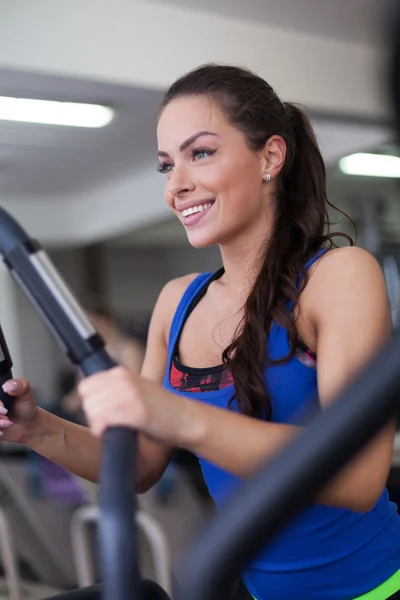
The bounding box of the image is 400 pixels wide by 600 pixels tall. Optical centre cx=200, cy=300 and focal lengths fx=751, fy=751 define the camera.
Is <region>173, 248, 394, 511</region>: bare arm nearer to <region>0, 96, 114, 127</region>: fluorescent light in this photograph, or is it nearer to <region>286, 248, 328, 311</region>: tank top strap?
<region>286, 248, 328, 311</region>: tank top strap

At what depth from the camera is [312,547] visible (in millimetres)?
881

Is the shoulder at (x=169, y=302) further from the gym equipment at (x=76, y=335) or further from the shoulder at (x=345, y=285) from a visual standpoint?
the gym equipment at (x=76, y=335)

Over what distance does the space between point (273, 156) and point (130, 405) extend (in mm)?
650

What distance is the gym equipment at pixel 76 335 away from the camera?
34 centimetres

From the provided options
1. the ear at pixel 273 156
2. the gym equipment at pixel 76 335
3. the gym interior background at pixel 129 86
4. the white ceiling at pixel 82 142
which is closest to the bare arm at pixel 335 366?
the gym equipment at pixel 76 335

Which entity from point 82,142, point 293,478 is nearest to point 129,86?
point 82,142

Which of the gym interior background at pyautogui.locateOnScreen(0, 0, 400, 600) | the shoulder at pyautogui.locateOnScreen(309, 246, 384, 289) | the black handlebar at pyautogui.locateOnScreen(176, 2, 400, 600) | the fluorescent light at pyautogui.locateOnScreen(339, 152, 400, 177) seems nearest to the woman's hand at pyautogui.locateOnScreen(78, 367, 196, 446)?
the black handlebar at pyautogui.locateOnScreen(176, 2, 400, 600)

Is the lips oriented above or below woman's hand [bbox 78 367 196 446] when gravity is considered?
above

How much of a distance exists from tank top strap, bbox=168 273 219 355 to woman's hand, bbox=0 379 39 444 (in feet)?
0.78

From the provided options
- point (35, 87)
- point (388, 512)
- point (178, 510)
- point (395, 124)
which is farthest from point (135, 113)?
point (395, 124)

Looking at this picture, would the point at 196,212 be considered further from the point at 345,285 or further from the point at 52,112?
the point at 52,112

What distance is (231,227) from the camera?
3.14 ft

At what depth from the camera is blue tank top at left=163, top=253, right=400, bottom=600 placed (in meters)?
0.87

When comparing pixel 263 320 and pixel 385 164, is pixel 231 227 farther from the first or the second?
pixel 385 164
